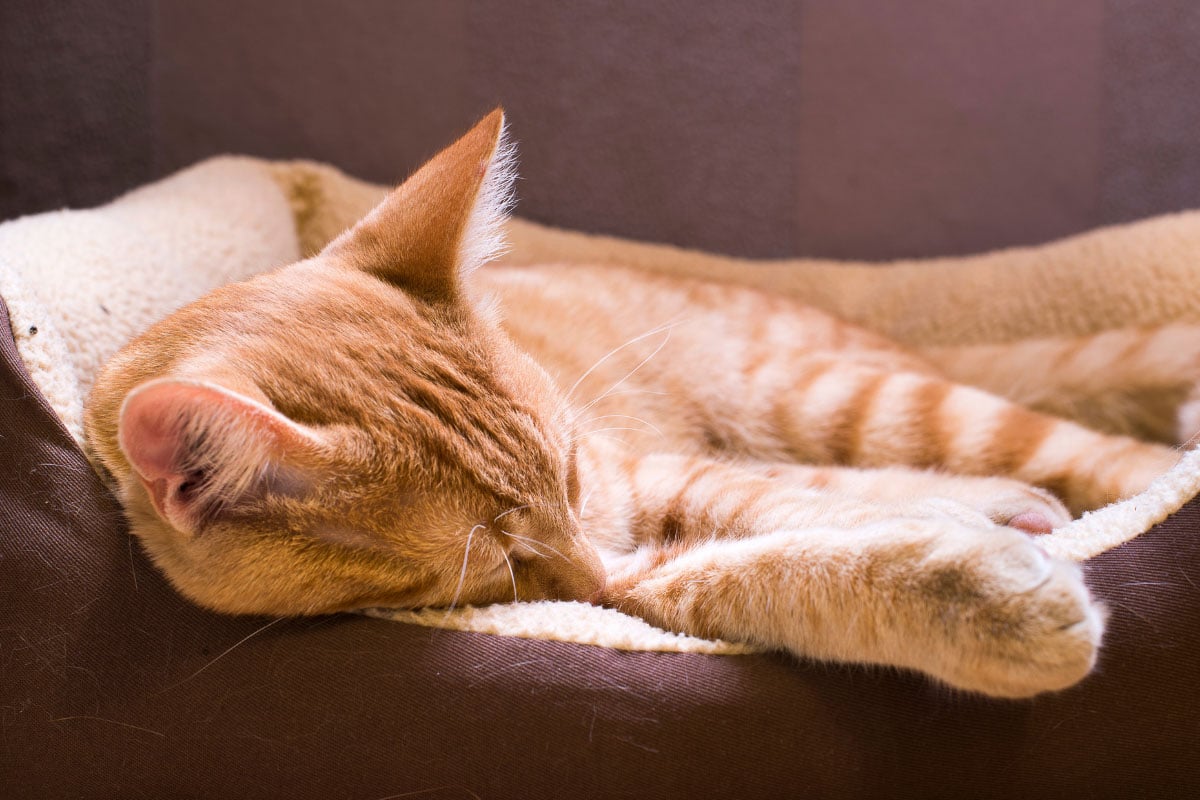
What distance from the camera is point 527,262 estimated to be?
2346 mm

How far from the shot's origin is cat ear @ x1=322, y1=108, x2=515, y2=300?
3.99 ft

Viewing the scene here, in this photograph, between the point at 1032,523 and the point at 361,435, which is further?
the point at 1032,523

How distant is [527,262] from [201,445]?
1510 millimetres

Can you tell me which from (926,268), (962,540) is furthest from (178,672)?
(926,268)

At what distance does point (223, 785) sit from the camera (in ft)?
3.57

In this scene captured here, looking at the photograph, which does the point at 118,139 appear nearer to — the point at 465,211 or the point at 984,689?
the point at 465,211

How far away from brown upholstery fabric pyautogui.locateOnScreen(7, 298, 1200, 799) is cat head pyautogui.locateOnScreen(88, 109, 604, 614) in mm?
81

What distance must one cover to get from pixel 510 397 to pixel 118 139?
70.3 inches

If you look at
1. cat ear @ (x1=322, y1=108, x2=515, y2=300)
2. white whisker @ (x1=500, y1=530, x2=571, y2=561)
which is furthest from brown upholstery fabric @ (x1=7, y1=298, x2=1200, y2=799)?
cat ear @ (x1=322, y1=108, x2=515, y2=300)

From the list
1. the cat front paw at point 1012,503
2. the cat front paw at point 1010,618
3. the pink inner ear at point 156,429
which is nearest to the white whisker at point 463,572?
the pink inner ear at point 156,429

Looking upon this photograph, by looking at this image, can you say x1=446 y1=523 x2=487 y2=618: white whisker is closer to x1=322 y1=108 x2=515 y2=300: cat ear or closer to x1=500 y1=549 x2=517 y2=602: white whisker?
x1=500 y1=549 x2=517 y2=602: white whisker

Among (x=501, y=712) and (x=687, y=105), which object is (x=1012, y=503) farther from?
(x=687, y=105)

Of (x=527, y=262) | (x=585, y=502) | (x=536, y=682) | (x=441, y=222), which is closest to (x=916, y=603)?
(x=536, y=682)

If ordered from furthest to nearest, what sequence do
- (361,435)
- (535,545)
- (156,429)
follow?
(535,545)
(361,435)
(156,429)
